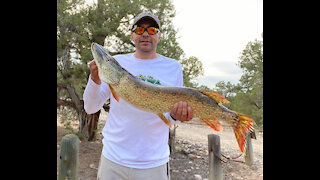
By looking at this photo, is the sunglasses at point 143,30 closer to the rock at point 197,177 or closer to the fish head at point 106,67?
the fish head at point 106,67

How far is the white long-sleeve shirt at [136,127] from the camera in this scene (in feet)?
6.47

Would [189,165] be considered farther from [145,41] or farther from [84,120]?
[145,41]

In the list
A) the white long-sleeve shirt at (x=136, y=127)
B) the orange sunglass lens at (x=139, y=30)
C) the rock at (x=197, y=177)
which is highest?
the orange sunglass lens at (x=139, y=30)

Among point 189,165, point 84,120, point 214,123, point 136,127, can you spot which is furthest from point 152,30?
point 84,120

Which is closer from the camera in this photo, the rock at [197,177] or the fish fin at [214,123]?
the fish fin at [214,123]

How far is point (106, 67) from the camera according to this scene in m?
1.83

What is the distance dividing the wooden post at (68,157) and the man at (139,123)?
1.67 meters

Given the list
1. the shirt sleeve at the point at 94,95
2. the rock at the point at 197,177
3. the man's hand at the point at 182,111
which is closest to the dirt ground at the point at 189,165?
the rock at the point at 197,177

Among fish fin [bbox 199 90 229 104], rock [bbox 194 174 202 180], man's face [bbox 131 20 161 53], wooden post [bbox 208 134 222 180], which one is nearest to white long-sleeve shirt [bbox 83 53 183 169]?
man's face [bbox 131 20 161 53]

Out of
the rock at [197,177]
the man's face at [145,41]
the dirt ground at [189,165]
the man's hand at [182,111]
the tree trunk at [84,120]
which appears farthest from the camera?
the tree trunk at [84,120]
